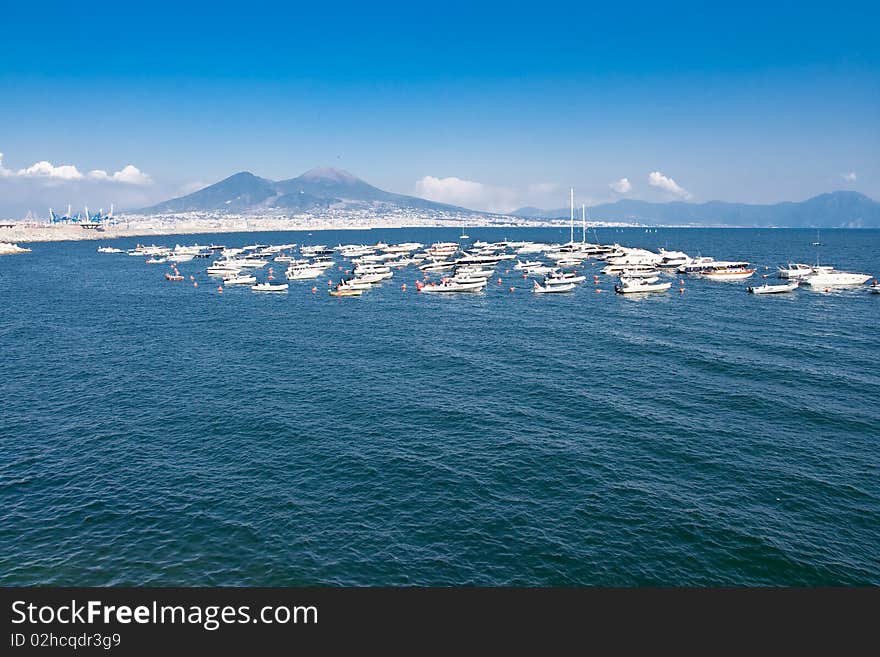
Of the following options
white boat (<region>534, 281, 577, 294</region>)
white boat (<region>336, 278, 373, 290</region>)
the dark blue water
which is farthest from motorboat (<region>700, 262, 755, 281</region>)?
white boat (<region>336, 278, 373, 290</region>)

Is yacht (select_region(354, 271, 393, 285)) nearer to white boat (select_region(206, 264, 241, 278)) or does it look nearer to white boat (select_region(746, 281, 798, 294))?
white boat (select_region(206, 264, 241, 278))

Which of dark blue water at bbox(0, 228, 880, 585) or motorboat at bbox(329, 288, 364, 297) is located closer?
dark blue water at bbox(0, 228, 880, 585)

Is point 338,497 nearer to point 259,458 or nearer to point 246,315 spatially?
point 259,458

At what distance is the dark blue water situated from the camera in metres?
34.3

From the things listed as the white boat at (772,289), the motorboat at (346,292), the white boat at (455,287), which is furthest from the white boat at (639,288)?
the motorboat at (346,292)

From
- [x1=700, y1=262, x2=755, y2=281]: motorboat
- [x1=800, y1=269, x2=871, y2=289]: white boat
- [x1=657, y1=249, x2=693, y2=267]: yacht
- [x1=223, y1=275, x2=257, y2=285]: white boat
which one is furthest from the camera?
[x1=657, y1=249, x2=693, y2=267]: yacht

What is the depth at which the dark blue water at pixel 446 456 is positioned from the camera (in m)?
34.3

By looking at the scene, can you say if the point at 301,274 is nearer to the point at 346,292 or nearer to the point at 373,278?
the point at 373,278

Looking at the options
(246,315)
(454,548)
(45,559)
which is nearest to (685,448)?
(454,548)

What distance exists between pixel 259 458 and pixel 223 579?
16181 mm

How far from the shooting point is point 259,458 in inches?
1901

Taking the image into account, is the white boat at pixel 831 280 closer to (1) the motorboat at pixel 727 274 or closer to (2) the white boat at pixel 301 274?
(1) the motorboat at pixel 727 274

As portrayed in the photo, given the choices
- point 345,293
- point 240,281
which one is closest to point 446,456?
point 345,293

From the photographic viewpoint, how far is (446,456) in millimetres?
48250
